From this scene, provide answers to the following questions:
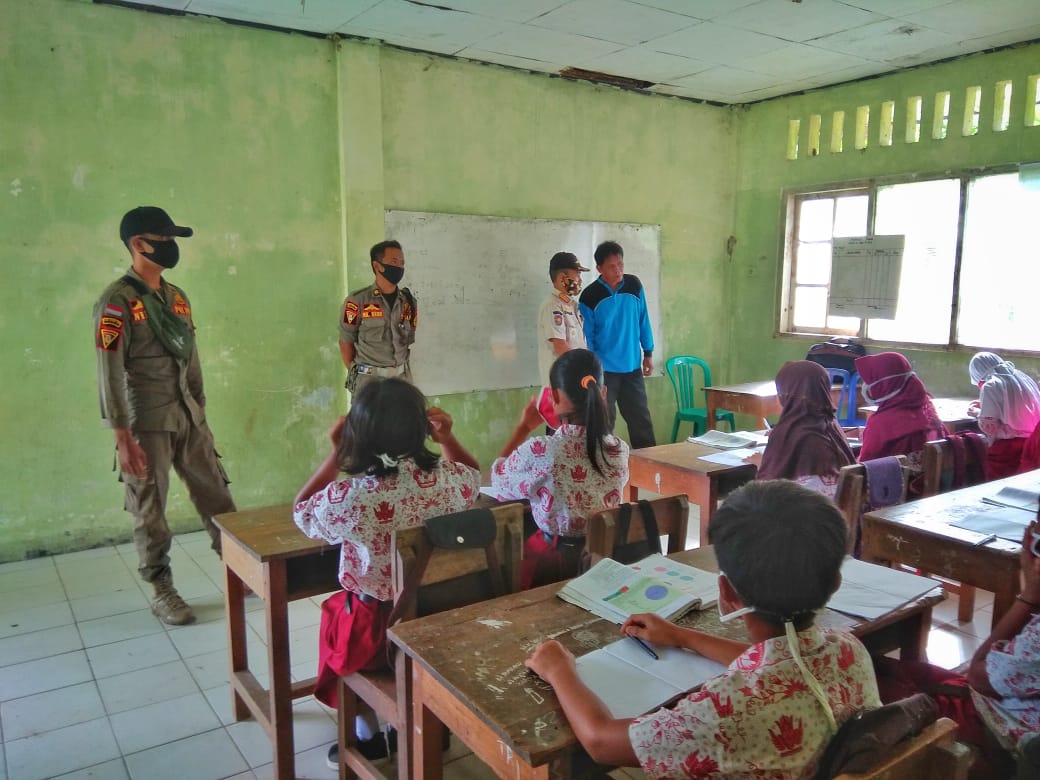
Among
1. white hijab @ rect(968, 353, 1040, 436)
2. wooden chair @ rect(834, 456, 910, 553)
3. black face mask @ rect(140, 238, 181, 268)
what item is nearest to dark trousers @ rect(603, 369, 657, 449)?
white hijab @ rect(968, 353, 1040, 436)

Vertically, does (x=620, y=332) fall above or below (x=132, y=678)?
above

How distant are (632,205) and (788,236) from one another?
1.30 m

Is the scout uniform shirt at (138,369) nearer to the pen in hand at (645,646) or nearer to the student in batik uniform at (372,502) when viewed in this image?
the student in batik uniform at (372,502)

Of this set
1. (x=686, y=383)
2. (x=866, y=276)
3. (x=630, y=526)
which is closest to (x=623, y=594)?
(x=630, y=526)

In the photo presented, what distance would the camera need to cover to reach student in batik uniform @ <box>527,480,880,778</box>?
1.03m

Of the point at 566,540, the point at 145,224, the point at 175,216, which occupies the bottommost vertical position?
the point at 566,540

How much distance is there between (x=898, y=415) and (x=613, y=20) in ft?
8.56

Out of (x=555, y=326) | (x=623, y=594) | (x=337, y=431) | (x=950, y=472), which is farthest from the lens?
(x=555, y=326)

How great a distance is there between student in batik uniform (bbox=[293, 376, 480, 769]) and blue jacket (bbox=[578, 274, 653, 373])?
3414 millimetres

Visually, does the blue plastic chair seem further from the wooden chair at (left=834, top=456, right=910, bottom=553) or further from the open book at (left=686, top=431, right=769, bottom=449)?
the wooden chair at (left=834, top=456, right=910, bottom=553)

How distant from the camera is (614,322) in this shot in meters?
5.27

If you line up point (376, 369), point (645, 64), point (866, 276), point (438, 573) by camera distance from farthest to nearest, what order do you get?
point (866, 276)
point (645, 64)
point (376, 369)
point (438, 573)

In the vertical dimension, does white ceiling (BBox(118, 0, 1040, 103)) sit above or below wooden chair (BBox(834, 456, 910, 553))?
above

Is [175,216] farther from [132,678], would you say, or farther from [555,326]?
[132,678]
